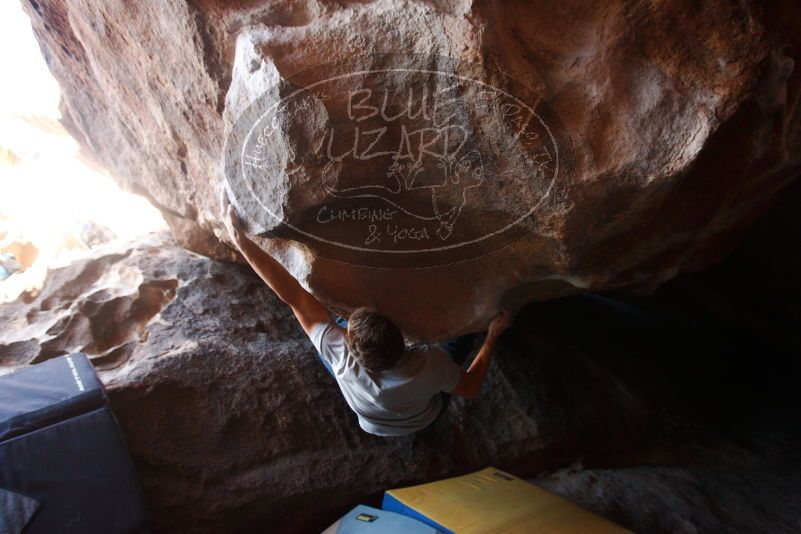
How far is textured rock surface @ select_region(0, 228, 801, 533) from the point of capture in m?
2.05

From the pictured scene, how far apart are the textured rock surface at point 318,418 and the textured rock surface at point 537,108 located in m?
0.56

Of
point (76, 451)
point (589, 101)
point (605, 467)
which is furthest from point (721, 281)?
point (76, 451)

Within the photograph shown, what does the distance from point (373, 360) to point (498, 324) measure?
75cm

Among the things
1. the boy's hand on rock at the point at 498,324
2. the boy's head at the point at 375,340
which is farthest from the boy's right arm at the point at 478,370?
the boy's head at the point at 375,340

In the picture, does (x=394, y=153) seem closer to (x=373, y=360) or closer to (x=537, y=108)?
(x=537, y=108)

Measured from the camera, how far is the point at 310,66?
1.54 meters

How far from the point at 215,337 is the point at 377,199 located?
A: 1.09 metres

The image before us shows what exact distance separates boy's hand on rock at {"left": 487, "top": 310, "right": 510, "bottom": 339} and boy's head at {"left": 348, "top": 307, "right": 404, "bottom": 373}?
619mm

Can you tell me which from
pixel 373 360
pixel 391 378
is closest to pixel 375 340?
pixel 373 360

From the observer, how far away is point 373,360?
5.50 ft

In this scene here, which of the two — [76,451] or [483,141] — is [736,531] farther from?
[76,451]

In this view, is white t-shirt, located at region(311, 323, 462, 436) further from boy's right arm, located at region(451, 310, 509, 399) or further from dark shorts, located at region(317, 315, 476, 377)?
dark shorts, located at region(317, 315, 476, 377)

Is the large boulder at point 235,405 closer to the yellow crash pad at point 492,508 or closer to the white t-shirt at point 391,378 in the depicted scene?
the yellow crash pad at point 492,508

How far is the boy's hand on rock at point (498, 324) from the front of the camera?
7.22ft
